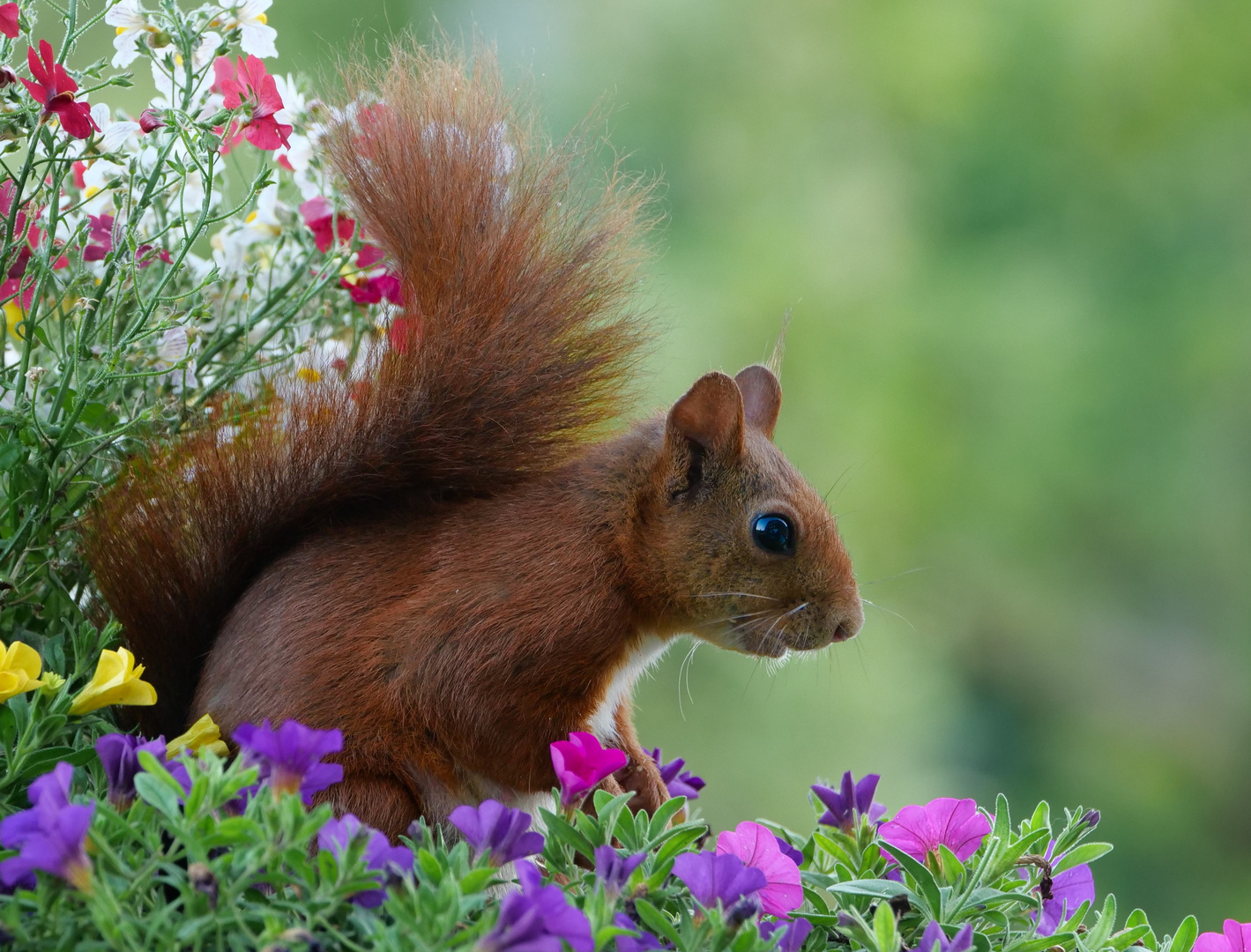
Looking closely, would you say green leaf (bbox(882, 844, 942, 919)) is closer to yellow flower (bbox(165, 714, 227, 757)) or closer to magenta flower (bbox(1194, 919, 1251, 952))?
magenta flower (bbox(1194, 919, 1251, 952))

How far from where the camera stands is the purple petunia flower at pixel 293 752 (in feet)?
1.98

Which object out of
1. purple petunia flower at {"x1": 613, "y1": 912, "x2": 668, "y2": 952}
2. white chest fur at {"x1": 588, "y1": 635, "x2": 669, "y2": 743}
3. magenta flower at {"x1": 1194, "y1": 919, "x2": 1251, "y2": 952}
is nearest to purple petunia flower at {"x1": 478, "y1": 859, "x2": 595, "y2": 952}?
purple petunia flower at {"x1": 613, "y1": 912, "x2": 668, "y2": 952}

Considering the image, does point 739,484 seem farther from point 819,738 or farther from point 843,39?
point 843,39

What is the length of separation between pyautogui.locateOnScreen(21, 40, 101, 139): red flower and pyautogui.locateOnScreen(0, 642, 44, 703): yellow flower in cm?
34

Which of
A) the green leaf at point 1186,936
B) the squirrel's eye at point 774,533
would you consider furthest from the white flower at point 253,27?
the green leaf at point 1186,936

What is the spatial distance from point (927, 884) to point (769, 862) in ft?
0.32

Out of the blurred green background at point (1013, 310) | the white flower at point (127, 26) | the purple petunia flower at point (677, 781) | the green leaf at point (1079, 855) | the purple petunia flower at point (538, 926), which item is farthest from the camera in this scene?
the blurred green background at point (1013, 310)

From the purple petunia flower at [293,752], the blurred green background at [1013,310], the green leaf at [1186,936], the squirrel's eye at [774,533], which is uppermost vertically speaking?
the blurred green background at [1013,310]

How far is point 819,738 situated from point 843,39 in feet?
6.47

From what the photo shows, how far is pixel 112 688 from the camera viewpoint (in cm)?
72

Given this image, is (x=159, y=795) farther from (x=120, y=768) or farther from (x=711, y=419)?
(x=711, y=419)

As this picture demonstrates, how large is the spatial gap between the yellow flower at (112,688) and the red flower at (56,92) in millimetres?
347

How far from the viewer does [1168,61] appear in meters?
3.30

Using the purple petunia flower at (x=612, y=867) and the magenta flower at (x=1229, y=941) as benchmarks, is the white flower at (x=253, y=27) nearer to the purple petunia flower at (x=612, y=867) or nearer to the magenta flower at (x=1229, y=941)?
the purple petunia flower at (x=612, y=867)
